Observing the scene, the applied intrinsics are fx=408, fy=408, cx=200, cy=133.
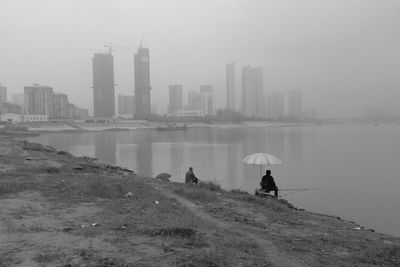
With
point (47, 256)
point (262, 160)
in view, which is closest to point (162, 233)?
point (47, 256)

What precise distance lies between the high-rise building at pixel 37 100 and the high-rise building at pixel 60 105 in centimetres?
705

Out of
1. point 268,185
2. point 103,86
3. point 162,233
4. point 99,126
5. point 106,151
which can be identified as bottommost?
point 106,151

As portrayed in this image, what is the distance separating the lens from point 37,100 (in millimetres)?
163375

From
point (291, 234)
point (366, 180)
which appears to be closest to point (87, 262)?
point (291, 234)

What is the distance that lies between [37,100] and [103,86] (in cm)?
3359

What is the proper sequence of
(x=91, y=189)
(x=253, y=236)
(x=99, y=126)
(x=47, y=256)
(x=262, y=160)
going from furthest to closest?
(x=99, y=126) → (x=262, y=160) → (x=91, y=189) → (x=253, y=236) → (x=47, y=256)

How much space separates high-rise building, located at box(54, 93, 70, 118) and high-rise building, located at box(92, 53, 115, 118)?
13934mm

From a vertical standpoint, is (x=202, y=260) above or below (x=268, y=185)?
above

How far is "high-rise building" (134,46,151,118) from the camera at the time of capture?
616 feet

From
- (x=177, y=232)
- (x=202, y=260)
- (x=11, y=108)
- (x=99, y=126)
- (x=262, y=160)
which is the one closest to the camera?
(x=202, y=260)

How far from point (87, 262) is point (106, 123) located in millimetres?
137354

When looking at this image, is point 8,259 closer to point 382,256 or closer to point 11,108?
point 382,256

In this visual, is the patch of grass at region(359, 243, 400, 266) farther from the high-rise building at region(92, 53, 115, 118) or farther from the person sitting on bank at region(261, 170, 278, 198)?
the high-rise building at region(92, 53, 115, 118)

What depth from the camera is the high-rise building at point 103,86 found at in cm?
18500
